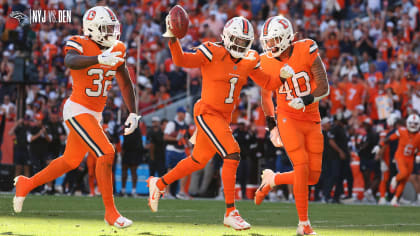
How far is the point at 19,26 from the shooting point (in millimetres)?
19516

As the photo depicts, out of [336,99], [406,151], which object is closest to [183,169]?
[406,151]

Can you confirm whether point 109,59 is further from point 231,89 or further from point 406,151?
point 406,151

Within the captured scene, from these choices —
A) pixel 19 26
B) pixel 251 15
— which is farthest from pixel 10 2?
pixel 251 15

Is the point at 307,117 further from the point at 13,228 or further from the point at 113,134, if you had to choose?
the point at 113,134

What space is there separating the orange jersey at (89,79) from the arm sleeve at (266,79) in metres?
1.39

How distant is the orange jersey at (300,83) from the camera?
7656 millimetres

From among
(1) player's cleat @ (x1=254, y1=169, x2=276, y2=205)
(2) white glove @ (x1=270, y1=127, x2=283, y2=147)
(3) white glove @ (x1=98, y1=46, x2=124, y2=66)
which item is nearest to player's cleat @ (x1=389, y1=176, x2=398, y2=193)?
(1) player's cleat @ (x1=254, y1=169, x2=276, y2=205)

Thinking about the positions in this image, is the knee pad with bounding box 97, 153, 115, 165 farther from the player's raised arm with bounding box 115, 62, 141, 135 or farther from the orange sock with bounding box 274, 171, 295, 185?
the orange sock with bounding box 274, 171, 295, 185

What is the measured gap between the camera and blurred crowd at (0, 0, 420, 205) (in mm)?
16109

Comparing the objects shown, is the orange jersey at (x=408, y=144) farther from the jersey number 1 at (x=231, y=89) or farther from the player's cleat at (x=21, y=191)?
the player's cleat at (x=21, y=191)

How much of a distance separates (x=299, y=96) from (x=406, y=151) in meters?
6.99

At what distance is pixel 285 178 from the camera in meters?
8.27

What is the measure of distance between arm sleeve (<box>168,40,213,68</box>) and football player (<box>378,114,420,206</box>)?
7.24 metres

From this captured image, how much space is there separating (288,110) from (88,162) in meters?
8.44
